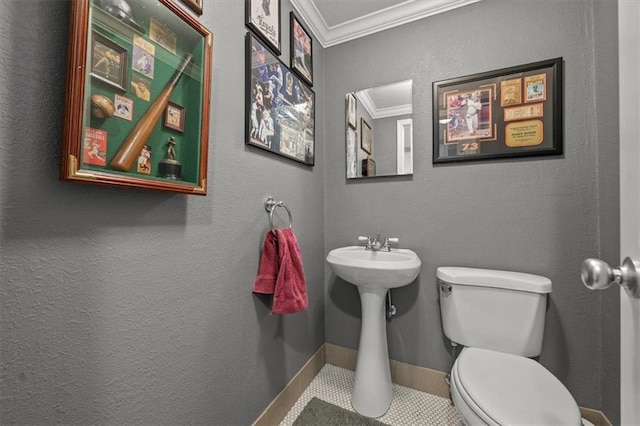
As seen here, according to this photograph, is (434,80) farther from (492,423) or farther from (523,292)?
(492,423)

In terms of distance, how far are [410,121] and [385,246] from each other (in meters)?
0.78

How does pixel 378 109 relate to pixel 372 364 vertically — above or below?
above

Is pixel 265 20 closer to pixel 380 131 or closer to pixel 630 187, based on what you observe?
pixel 380 131

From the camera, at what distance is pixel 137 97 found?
66 centimetres

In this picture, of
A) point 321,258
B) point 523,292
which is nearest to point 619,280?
point 523,292

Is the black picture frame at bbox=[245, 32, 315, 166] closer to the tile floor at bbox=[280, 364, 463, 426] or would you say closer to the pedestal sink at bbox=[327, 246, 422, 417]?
the pedestal sink at bbox=[327, 246, 422, 417]

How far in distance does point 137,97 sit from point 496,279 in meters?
1.55

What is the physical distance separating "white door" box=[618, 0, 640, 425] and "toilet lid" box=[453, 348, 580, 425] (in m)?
0.41

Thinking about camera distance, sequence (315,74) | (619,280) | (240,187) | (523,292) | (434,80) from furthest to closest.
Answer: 1. (315,74)
2. (434,80)
3. (523,292)
4. (240,187)
5. (619,280)

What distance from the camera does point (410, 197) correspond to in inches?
60.8

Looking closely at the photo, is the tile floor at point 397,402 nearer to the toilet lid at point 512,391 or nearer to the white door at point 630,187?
the toilet lid at point 512,391

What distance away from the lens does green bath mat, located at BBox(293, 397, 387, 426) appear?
4.10 ft

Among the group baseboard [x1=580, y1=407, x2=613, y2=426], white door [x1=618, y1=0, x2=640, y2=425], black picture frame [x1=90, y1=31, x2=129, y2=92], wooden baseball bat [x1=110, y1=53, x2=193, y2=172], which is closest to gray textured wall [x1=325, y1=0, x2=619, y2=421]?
baseboard [x1=580, y1=407, x2=613, y2=426]

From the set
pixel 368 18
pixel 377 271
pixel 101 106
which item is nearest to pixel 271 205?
pixel 377 271
